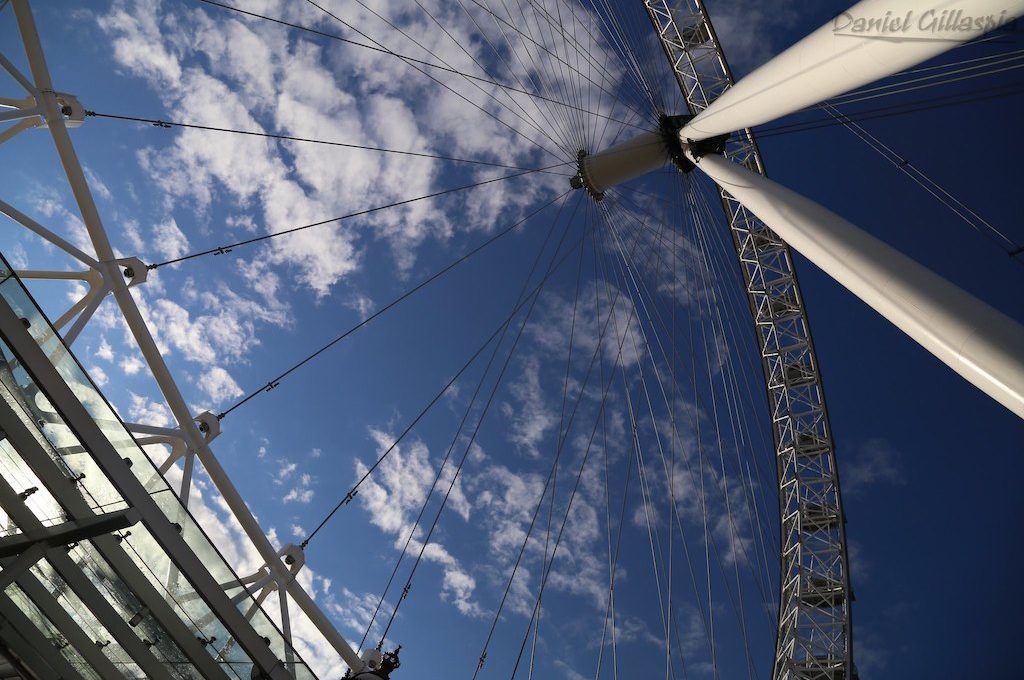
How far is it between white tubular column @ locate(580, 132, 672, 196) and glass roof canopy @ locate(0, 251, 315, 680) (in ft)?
45.3

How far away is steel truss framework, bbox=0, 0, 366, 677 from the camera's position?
11820 millimetres

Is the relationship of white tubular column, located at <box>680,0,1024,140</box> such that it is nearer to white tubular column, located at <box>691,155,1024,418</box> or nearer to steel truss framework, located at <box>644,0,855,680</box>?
white tubular column, located at <box>691,155,1024,418</box>

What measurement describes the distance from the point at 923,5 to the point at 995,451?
105ft

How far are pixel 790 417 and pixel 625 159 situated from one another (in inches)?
581

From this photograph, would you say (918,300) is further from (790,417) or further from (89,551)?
(790,417)

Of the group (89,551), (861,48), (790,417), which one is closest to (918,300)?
(861,48)

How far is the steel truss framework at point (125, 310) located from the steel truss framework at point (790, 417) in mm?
18984

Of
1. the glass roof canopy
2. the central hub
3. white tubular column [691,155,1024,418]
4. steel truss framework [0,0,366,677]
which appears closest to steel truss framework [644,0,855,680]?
the central hub

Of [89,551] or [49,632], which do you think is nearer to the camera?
[89,551]

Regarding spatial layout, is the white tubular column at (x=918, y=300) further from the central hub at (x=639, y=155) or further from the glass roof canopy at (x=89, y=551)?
the glass roof canopy at (x=89, y=551)

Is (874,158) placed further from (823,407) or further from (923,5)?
(923,5)

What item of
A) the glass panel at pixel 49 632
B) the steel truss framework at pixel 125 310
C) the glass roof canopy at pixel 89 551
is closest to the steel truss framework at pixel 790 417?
the steel truss framework at pixel 125 310

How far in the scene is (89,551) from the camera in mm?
9094

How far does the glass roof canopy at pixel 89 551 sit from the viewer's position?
8352 millimetres
